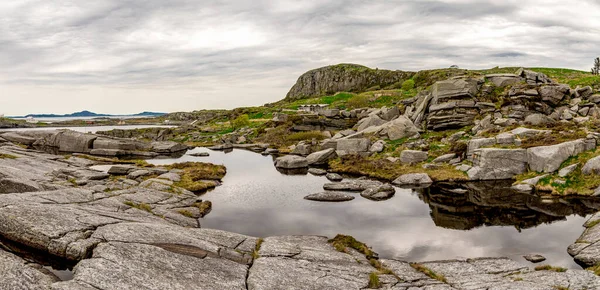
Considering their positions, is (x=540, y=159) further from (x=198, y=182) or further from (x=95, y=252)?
(x=95, y=252)

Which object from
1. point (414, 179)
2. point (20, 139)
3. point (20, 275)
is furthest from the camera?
point (20, 139)

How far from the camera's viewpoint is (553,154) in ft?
159

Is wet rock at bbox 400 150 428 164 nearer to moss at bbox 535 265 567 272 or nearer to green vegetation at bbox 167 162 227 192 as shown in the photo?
green vegetation at bbox 167 162 227 192

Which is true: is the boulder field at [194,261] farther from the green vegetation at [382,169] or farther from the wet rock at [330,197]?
the green vegetation at [382,169]

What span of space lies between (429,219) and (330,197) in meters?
12.8

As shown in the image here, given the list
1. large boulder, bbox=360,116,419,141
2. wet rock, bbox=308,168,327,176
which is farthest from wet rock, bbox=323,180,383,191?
large boulder, bbox=360,116,419,141

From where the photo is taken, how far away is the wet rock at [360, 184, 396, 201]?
155 feet

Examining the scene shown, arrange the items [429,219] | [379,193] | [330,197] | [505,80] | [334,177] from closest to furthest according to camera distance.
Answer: [429,219] < [330,197] < [379,193] < [334,177] < [505,80]

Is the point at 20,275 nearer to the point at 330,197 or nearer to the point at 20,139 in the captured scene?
the point at 330,197

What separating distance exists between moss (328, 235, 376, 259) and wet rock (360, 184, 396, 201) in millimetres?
16008

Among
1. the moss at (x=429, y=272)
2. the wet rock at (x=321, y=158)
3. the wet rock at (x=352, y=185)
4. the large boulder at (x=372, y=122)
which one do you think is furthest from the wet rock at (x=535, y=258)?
the large boulder at (x=372, y=122)

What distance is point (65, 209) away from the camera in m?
27.2

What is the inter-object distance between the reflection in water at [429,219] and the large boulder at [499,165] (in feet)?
9.45

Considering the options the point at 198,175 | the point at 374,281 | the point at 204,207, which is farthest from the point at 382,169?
the point at 374,281
